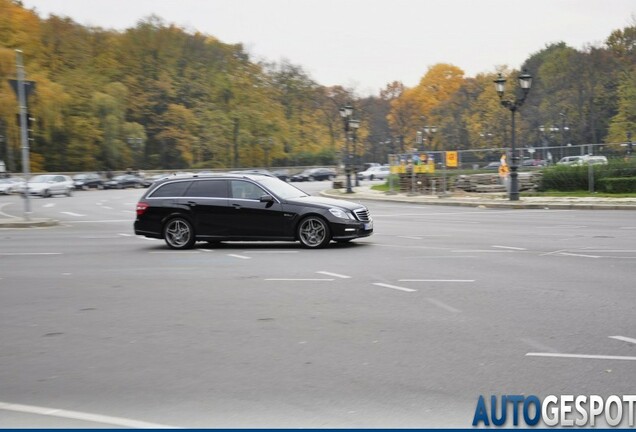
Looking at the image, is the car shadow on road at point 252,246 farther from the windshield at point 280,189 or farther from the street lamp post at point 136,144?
the street lamp post at point 136,144

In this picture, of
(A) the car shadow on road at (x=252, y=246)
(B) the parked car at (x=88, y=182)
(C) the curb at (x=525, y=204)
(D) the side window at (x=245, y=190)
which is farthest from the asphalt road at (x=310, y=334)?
(B) the parked car at (x=88, y=182)

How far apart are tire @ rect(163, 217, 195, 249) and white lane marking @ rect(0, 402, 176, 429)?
10931 mm

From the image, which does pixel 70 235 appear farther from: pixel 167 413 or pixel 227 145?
pixel 227 145

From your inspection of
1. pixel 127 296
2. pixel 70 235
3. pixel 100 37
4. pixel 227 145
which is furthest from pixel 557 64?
pixel 127 296

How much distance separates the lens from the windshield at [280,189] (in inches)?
643

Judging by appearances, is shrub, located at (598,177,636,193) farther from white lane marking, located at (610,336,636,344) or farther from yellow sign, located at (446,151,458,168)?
white lane marking, located at (610,336,636,344)

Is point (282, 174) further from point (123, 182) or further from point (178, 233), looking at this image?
point (178, 233)

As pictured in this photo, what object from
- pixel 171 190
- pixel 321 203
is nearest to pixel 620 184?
pixel 321 203

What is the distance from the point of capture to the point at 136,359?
706cm

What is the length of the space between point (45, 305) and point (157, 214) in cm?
707

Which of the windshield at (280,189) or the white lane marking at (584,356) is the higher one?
the windshield at (280,189)

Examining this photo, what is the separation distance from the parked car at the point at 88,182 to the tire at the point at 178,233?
57216 millimetres

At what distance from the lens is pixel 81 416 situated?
5.47 meters

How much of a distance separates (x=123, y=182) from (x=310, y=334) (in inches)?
2699
